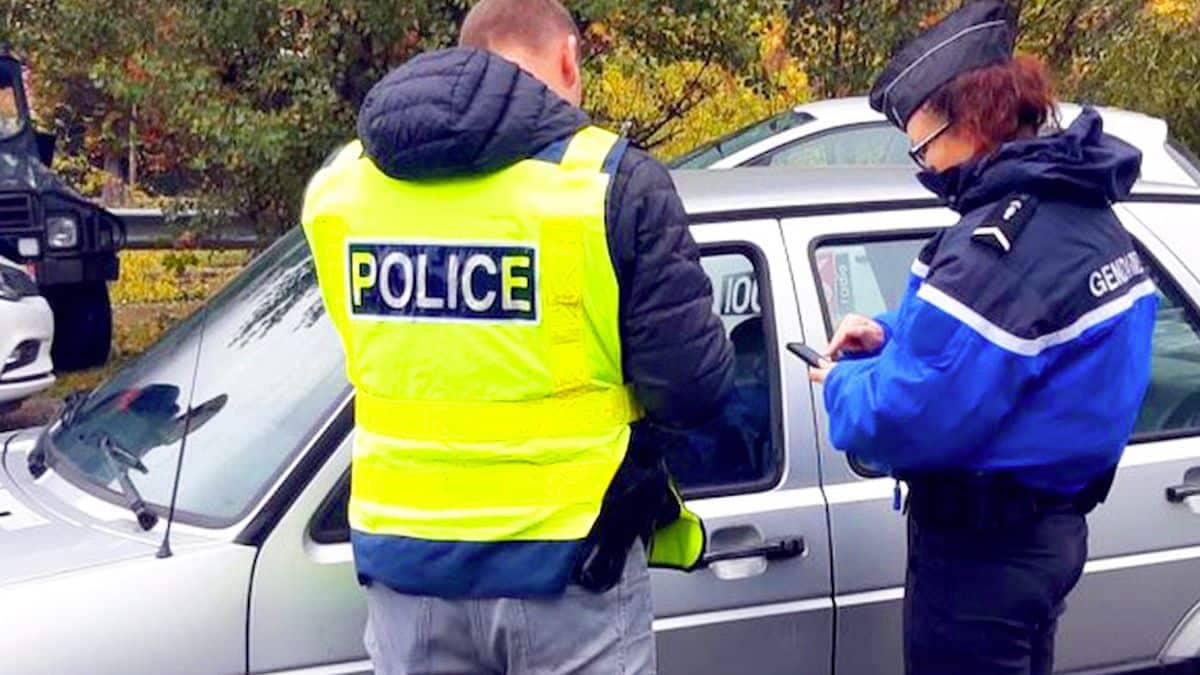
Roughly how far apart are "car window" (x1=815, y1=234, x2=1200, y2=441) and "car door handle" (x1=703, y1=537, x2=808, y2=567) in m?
0.47

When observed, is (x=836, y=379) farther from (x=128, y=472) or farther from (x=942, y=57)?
(x=128, y=472)

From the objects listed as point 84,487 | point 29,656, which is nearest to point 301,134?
point 84,487

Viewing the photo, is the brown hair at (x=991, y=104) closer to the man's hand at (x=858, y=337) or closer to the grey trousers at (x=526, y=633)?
the man's hand at (x=858, y=337)

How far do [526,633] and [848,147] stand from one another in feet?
17.6

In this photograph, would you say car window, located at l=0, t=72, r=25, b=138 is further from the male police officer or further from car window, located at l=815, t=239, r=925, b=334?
the male police officer

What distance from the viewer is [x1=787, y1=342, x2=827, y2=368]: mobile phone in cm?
305

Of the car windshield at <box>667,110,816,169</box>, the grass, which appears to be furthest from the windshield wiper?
the grass

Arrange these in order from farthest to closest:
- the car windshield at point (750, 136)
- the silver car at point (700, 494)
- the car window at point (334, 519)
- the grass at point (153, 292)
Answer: the grass at point (153, 292), the car windshield at point (750, 136), the car window at point (334, 519), the silver car at point (700, 494)

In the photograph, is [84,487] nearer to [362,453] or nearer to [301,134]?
[362,453]

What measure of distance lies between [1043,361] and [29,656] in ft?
5.87

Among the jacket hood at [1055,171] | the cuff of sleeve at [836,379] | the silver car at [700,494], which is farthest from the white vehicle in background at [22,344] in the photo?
the jacket hood at [1055,171]

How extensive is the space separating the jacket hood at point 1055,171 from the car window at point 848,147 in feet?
15.3

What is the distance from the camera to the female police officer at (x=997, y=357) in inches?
106

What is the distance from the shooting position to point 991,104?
9.23ft
